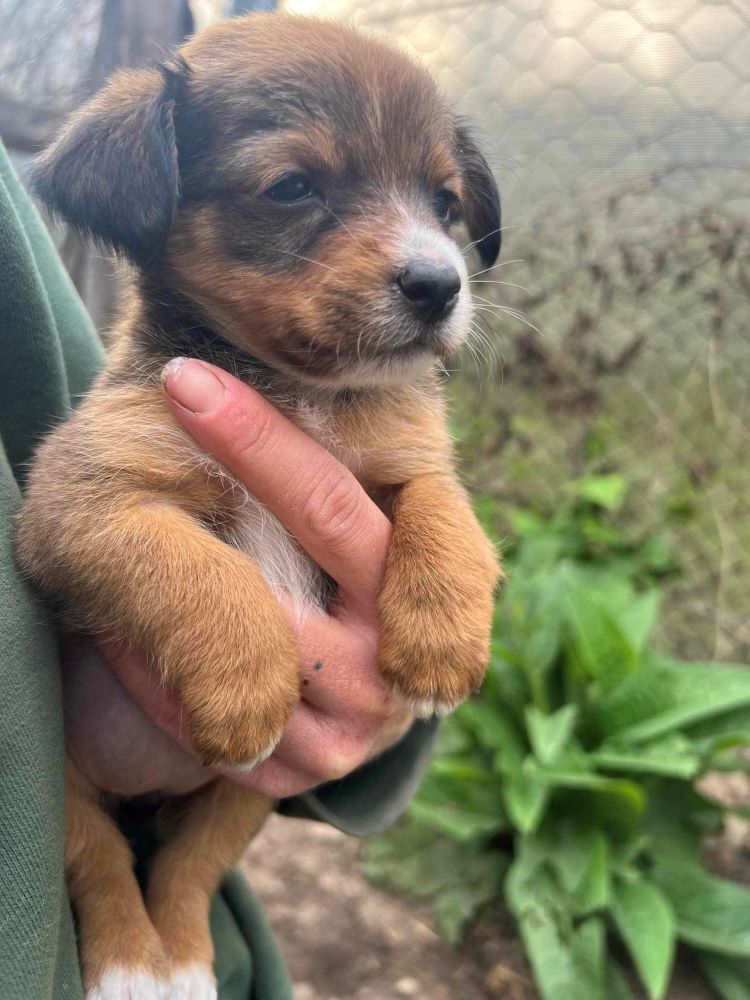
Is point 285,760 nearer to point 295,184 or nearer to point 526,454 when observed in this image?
point 295,184

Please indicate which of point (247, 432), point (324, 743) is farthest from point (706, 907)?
point (247, 432)

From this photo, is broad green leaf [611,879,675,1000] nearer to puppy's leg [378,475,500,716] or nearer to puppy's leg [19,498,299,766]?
puppy's leg [378,475,500,716]

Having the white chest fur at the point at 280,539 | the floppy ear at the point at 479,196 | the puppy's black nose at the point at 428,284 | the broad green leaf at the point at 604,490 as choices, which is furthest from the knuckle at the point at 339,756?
the broad green leaf at the point at 604,490

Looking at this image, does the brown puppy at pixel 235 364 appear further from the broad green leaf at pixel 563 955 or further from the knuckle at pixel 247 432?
the broad green leaf at pixel 563 955

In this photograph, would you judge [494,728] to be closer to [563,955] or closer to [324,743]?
[563,955]

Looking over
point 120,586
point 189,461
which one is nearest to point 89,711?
point 120,586

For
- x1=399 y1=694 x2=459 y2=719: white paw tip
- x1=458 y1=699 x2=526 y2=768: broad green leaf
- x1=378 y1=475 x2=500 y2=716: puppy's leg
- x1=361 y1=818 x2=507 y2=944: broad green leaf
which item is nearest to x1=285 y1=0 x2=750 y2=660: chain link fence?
x1=458 y1=699 x2=526 y2=768: broad green leaf
